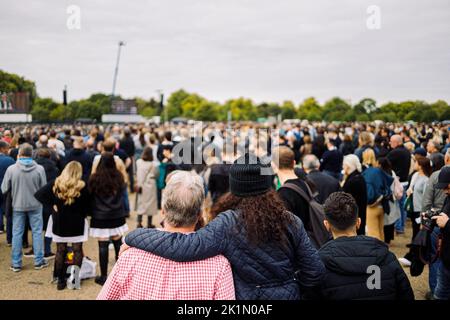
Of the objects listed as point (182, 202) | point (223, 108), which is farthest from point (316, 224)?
point (223, 108)

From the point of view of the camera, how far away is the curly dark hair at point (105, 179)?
5.68m

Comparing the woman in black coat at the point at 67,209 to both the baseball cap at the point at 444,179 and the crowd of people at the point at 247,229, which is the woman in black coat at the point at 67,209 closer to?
the crowd of people at the point at 247,229

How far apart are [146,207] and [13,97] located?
10.8 ft

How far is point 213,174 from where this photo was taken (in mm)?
6504

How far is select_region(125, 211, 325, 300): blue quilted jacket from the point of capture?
2154 mm

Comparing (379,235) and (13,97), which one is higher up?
(13,97)

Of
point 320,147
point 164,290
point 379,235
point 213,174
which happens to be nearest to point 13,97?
point 213,174

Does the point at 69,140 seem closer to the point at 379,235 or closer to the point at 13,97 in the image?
the point at 13,97

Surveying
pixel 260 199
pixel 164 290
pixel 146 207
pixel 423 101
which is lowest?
pixel 146 207

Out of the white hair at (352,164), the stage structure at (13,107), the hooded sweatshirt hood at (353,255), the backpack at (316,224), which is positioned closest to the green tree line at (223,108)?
the stage structure at (13,107)

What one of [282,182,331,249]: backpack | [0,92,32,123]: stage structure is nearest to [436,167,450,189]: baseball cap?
[282,182,331,249]: backpack

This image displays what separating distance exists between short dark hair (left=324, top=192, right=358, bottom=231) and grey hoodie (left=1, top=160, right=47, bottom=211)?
203 inches

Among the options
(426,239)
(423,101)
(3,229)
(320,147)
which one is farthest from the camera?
(320,147)

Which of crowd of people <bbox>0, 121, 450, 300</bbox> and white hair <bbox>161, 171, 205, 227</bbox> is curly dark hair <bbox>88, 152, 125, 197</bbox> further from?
white hair <bbox>161, 171, 205, 227</bbox>
